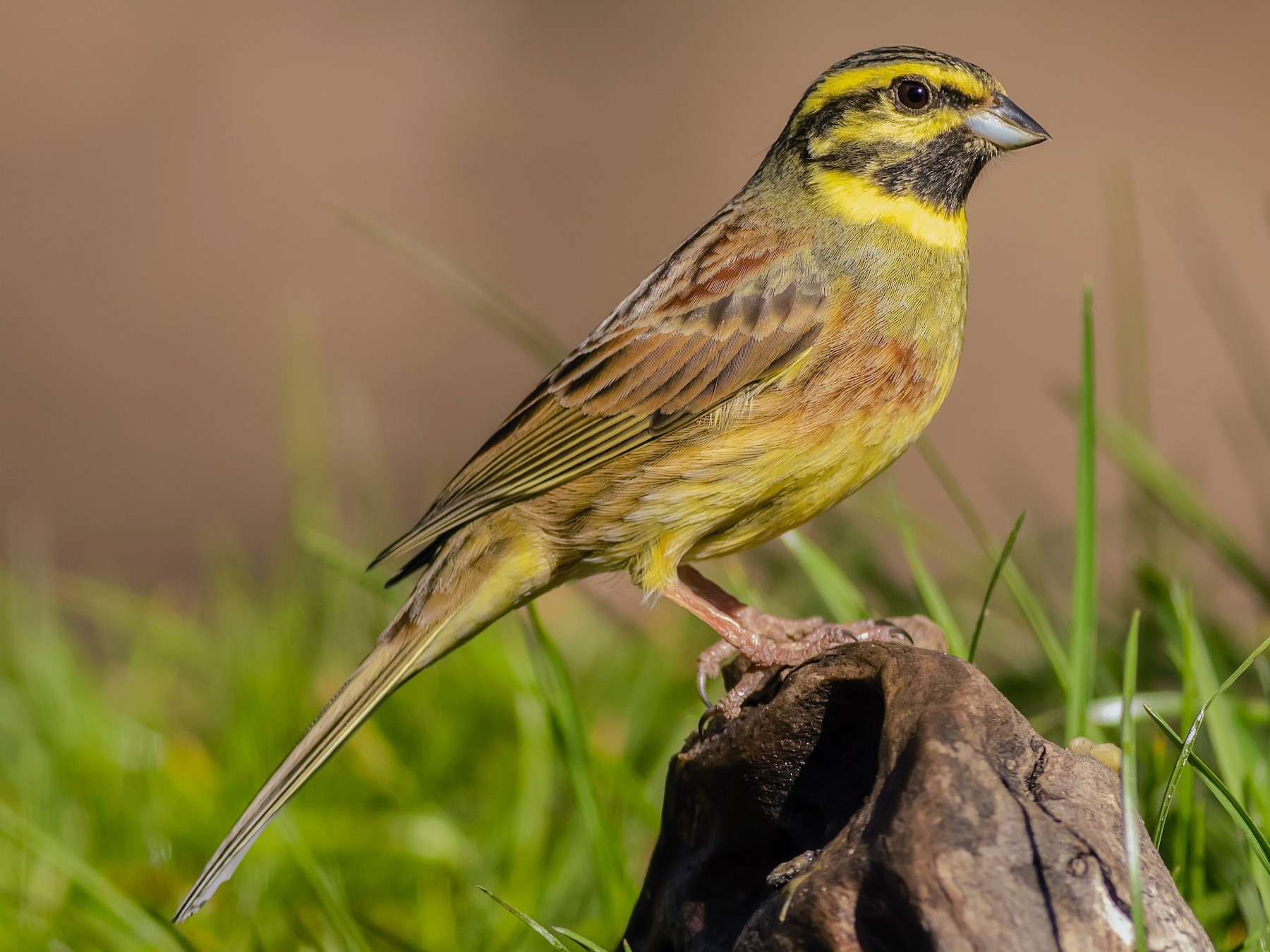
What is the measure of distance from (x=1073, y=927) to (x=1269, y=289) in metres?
6.59

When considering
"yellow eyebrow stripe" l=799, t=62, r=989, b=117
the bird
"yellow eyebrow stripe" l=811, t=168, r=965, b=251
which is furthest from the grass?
"yellow eyebrow stripe" l=799, t=62, r=989, b=117

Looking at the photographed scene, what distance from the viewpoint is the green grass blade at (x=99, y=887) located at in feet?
9.41

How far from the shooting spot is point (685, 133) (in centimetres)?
930

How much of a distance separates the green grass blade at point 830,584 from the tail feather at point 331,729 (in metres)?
0.85

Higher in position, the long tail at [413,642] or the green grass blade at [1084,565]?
the green grass blade at [1084,565]

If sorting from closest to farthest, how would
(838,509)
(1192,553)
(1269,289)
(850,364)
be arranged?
(850,364) → (838,509) → (1192,553) → (1269,289)

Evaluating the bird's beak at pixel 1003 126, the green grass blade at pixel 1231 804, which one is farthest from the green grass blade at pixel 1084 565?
the bird's beak at pixel 1003 126

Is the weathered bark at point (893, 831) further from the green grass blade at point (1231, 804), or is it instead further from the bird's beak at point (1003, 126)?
the bird's beak at point (1003, 126)

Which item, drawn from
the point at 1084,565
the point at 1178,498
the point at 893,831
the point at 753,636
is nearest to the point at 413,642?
the point at 753,636

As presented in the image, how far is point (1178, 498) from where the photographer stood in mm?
3859

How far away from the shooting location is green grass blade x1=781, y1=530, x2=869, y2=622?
346 centimetres

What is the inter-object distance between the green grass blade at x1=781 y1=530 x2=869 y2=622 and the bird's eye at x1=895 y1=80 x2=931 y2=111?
1.09 metres

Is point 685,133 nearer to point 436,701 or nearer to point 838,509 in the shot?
point 838,509

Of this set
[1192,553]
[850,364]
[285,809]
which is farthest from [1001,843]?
[1192,553]
